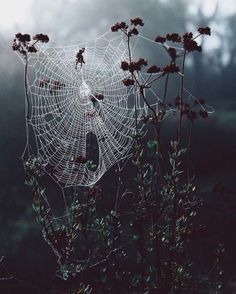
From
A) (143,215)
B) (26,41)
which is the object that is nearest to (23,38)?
(26,41)

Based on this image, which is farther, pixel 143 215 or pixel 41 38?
pixel 143 215

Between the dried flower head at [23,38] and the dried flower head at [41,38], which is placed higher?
the dried flower head at [41,38]

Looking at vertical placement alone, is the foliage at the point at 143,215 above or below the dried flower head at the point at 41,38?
below

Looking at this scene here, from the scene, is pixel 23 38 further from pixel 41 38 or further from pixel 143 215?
pixel 143 215

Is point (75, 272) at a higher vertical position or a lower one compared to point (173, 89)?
lower

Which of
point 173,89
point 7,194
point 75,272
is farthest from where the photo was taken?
point 173,89

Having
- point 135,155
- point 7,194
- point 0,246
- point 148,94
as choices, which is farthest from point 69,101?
point 148,94

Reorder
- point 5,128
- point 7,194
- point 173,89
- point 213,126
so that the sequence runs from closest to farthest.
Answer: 1. point 7,194
2. point 5,128
3. point 213,126
4. point 173,89

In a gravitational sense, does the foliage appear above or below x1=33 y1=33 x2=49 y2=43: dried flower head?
below

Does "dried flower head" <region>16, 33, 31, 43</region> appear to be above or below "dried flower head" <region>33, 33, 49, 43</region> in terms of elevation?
below

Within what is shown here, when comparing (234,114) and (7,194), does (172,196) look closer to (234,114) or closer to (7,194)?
(7,194)

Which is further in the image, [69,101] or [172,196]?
[69,101]
